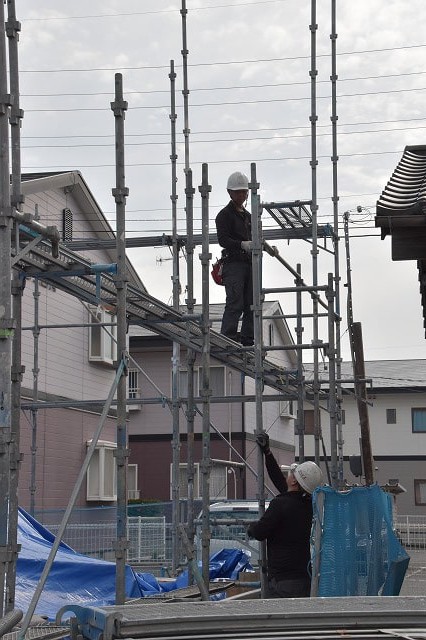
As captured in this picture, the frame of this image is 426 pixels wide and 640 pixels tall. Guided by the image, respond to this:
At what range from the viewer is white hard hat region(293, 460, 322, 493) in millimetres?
8086

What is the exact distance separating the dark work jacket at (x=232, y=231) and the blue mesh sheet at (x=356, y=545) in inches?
164

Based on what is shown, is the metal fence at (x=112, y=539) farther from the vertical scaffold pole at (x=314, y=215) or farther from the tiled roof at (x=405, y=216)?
the tiled roof at (x=405, y=216)

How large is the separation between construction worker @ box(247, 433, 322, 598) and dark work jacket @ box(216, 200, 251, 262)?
410cm

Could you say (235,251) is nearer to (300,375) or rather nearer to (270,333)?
(300,375)

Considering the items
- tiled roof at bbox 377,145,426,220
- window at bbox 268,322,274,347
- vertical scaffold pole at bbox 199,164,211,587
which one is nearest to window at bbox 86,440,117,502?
window at bbox 268,322,274,347

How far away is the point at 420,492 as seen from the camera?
4506 centimetres

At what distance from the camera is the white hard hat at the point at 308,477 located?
8.09 m

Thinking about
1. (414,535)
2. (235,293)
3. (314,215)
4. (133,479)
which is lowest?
(414,535)

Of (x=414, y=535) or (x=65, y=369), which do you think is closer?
(x=65, y=369)

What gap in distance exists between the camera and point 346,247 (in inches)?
925

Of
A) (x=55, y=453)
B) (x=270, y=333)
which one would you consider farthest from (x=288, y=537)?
(x=270, y=333)

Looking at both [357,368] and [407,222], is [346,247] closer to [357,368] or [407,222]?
[357,368]

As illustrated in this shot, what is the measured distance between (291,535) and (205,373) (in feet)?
8.10

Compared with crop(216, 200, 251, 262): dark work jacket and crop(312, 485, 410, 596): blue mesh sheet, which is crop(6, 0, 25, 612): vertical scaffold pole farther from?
crop(216, 200, 251, 262): dark work jacket
